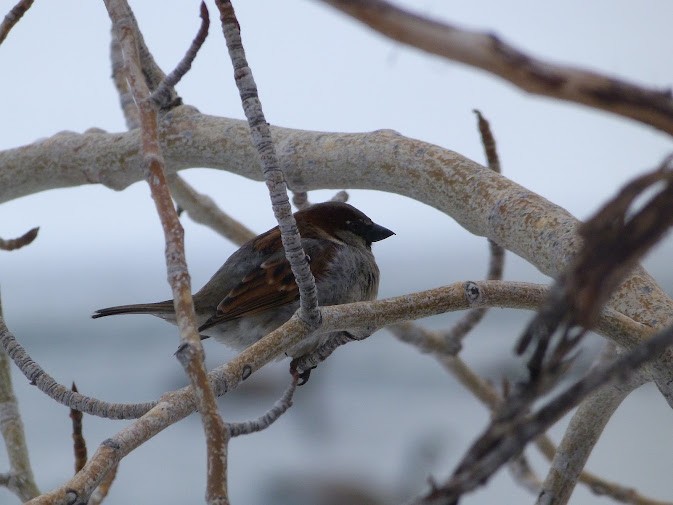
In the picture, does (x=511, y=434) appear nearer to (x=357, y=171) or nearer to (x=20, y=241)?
(x=357, y=171)

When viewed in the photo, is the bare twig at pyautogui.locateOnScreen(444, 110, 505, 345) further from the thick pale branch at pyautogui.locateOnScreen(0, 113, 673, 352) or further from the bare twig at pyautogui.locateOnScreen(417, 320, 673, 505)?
the bare twig at pyautogui.locateOnScreen(417, 320, 673, 505)

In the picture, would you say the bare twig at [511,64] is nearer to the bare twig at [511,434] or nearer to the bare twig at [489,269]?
the bare twig at [511,434]

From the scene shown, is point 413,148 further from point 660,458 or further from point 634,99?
point 660,458

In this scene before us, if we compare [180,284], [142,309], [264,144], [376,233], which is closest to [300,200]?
[376,233]

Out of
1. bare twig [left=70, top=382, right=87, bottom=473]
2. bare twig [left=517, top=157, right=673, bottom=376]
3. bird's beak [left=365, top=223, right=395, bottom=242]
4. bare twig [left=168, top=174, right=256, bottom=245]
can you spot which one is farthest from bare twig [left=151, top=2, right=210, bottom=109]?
bare twig [left=168, top=174, right=256, bottom=245]

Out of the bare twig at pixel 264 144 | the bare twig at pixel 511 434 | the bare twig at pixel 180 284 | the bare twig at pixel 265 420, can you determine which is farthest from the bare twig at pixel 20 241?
the bare twig at pixel 511 434

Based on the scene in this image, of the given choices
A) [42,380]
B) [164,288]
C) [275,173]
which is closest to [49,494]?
[42,380]
